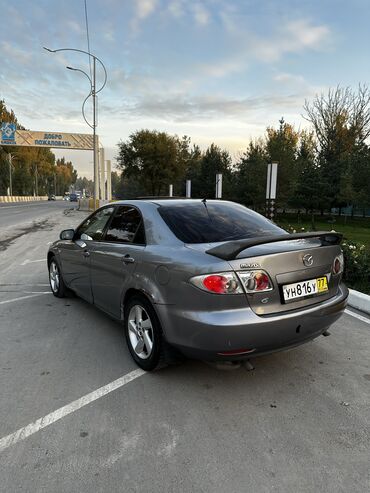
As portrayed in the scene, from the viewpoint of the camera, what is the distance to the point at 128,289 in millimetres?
3611

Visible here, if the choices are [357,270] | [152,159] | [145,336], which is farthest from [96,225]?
[152,159]

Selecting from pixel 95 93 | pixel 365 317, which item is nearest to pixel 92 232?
pixel 365 317

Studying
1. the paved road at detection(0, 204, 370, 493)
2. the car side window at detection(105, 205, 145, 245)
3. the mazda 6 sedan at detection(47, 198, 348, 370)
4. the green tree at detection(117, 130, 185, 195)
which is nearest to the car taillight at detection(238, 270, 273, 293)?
the mazda 6 sedan at detection(47, 198, 348, 370)

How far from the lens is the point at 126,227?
404 centimetres

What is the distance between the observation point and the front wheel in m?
3.22

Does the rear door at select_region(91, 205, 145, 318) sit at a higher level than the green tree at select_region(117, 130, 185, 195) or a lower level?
lower

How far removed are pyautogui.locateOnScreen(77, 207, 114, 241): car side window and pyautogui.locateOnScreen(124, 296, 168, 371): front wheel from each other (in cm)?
123

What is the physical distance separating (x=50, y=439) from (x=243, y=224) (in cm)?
247

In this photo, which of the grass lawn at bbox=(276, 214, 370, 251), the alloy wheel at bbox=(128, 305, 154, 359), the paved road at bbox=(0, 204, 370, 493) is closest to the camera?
the paved road at bbox=(0, 204, 370, 493)

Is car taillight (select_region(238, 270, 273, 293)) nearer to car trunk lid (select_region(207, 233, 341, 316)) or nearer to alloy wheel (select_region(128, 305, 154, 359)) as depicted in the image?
car trunk lid (select_region(207, 233, 341, 316))

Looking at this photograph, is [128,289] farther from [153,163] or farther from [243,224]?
[153,163]

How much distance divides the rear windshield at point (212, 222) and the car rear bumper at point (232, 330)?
27.8 inches

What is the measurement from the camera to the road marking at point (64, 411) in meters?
2.52

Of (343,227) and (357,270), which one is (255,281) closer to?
(357,270)
